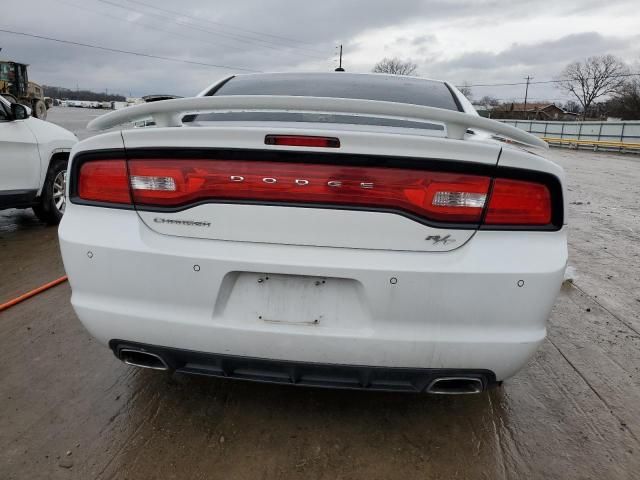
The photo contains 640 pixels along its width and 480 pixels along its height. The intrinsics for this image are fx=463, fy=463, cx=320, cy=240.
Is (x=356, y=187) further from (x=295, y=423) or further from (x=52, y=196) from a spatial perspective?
(x=52, y=196)

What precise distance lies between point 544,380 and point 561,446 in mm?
567

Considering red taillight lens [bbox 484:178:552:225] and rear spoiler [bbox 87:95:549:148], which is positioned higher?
rear spoiler [bbox 87:95:549:148]

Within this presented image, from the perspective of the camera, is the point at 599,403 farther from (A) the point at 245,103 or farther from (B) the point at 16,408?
(B) the point at 16,408

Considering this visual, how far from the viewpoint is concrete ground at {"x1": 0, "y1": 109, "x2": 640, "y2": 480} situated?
1.84 meters

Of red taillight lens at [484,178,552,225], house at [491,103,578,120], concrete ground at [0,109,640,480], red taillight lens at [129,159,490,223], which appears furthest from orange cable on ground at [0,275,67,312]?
house at [491,103,578,120]

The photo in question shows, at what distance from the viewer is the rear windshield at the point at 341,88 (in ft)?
8.41

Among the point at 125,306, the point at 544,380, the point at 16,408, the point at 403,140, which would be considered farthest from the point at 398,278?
the point at 16,408

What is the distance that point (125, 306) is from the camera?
1768 millimetres

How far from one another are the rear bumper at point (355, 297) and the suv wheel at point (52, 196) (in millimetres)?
4297

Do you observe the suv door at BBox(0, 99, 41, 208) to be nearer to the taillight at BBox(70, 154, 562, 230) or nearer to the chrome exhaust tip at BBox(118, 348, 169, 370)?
the chrome exhaust tip at BBox(118, 348, 169, 370)

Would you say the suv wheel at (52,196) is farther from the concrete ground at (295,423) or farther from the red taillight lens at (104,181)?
the red taillight lens at (104,181)

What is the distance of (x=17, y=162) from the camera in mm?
4887

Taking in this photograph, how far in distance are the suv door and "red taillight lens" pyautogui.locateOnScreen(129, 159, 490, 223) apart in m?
4.23

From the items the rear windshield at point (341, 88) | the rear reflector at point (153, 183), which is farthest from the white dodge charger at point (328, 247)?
the rear windshield at point (341, 88)
